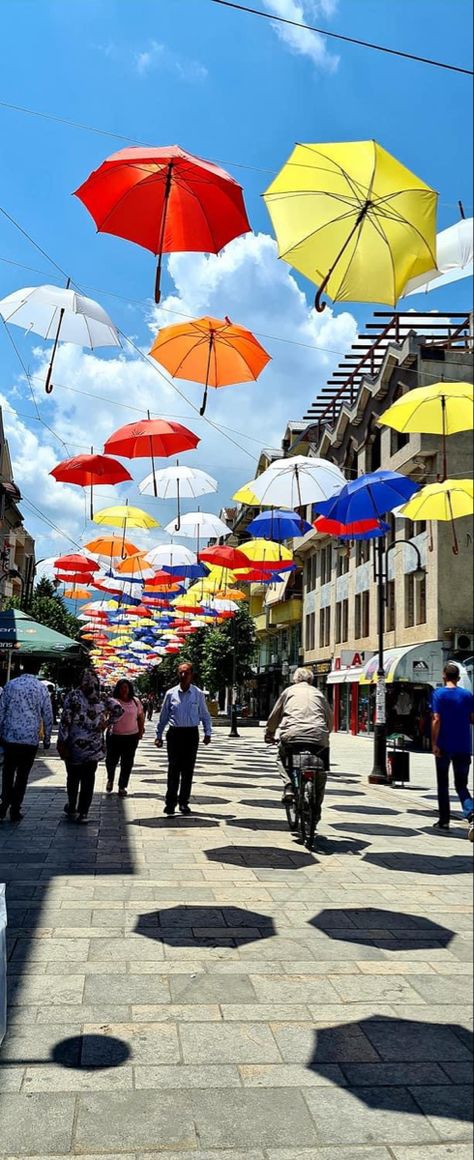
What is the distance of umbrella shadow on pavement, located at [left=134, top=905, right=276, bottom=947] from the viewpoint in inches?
201

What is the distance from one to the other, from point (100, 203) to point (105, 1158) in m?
4.03

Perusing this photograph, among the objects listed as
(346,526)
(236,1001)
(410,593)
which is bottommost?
(236,1001)

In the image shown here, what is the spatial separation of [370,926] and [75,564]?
19604mm

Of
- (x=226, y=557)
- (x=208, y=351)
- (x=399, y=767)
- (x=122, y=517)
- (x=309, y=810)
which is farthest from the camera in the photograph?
(x=226, y=557)

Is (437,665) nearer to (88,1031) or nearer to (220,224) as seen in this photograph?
(88,1031)

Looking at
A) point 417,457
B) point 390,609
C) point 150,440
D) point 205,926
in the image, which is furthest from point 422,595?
point 390,609

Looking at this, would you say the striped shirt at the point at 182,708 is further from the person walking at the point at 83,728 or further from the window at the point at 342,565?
the window at the point at 342,565

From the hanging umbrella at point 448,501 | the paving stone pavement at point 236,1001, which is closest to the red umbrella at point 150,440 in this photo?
the paving stone pavement at point 236,1001

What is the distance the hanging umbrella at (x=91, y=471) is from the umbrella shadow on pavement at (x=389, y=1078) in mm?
11164

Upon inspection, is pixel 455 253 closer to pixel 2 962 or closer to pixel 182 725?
pixel 2 962

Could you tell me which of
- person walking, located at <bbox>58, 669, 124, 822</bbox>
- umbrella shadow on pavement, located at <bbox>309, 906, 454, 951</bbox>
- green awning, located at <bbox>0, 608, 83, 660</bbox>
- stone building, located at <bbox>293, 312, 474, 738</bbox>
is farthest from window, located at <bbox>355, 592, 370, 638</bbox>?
umbrella shadow on pavement, located at <bbox>309, 906, 454, 951</bbox>

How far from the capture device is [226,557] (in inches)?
924

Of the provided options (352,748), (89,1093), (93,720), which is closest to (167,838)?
(93,720)

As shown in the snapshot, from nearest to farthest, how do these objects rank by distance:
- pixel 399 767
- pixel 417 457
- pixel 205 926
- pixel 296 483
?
pixel 417 457 < pixel 205 926 < pixel 296 483 < pixel 399 767
